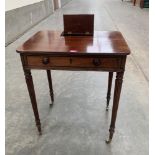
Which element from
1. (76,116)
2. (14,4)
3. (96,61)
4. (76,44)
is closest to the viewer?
(96,61)

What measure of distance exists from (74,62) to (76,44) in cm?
15

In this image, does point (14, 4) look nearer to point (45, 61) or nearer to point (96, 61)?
point (45, 61)

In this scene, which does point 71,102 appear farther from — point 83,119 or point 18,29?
point 18,29

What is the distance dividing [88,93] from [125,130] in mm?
664

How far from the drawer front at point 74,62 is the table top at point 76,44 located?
0.05 metres

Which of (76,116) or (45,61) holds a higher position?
(45,61)

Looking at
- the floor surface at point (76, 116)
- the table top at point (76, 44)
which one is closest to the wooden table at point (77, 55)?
the table top at point (76, 44)

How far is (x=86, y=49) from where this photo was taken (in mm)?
1160

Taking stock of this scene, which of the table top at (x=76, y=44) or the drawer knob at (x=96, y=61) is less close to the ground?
the table top at (x=76, y=44)

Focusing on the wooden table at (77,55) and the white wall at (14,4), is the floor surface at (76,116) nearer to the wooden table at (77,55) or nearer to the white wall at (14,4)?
the wooden table at (77,55)

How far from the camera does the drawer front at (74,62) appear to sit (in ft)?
3.73

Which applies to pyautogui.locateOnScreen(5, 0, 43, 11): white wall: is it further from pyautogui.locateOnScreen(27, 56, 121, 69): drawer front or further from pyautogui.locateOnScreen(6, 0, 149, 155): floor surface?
pyautogui.locateOnScreen(27, 56, 121, 69): drawer front

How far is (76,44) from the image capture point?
124 cm

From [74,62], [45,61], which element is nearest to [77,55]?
[74,62]
